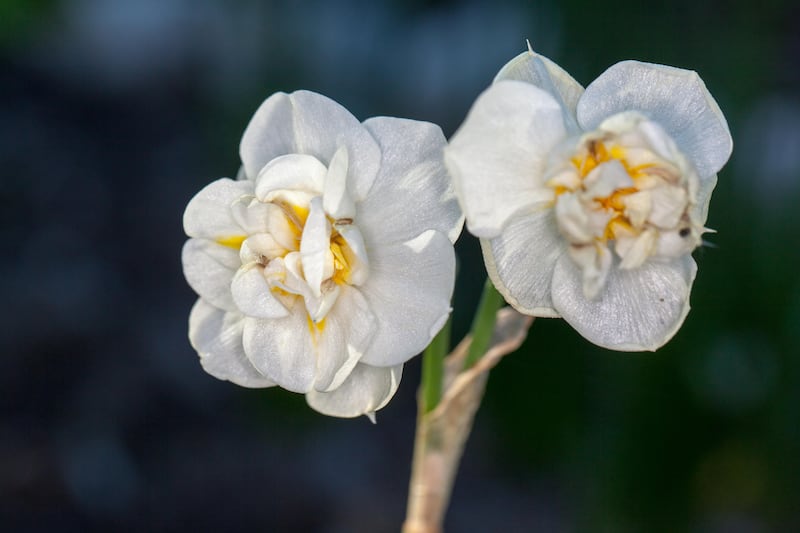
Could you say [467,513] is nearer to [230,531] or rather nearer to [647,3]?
[230,531]

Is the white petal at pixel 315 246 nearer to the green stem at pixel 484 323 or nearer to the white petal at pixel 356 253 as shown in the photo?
the white petal at pixel 356 253

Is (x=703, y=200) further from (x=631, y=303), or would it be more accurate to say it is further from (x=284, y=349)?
(x=284, y=349)

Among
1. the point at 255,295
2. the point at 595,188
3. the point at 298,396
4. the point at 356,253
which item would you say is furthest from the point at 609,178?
the point at 298,396

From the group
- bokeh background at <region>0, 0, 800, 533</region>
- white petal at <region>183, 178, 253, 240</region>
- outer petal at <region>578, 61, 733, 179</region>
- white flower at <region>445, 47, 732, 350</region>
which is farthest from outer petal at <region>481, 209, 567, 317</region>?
bokeh background at <region>0, 0, 800, 533</region>

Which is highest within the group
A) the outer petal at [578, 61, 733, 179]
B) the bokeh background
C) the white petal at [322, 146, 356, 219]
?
the outer petal at [578, 61, 733, 179]

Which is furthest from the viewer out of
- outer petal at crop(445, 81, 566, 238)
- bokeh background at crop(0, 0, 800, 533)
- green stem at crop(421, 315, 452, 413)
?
bokeh background at crop(0, 0, 800, 533)

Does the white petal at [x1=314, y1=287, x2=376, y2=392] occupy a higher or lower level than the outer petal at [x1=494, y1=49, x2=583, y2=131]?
lower

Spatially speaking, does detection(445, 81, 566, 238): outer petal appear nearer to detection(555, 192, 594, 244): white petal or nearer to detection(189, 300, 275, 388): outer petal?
detection(555, 192, 594, 244): white petal
